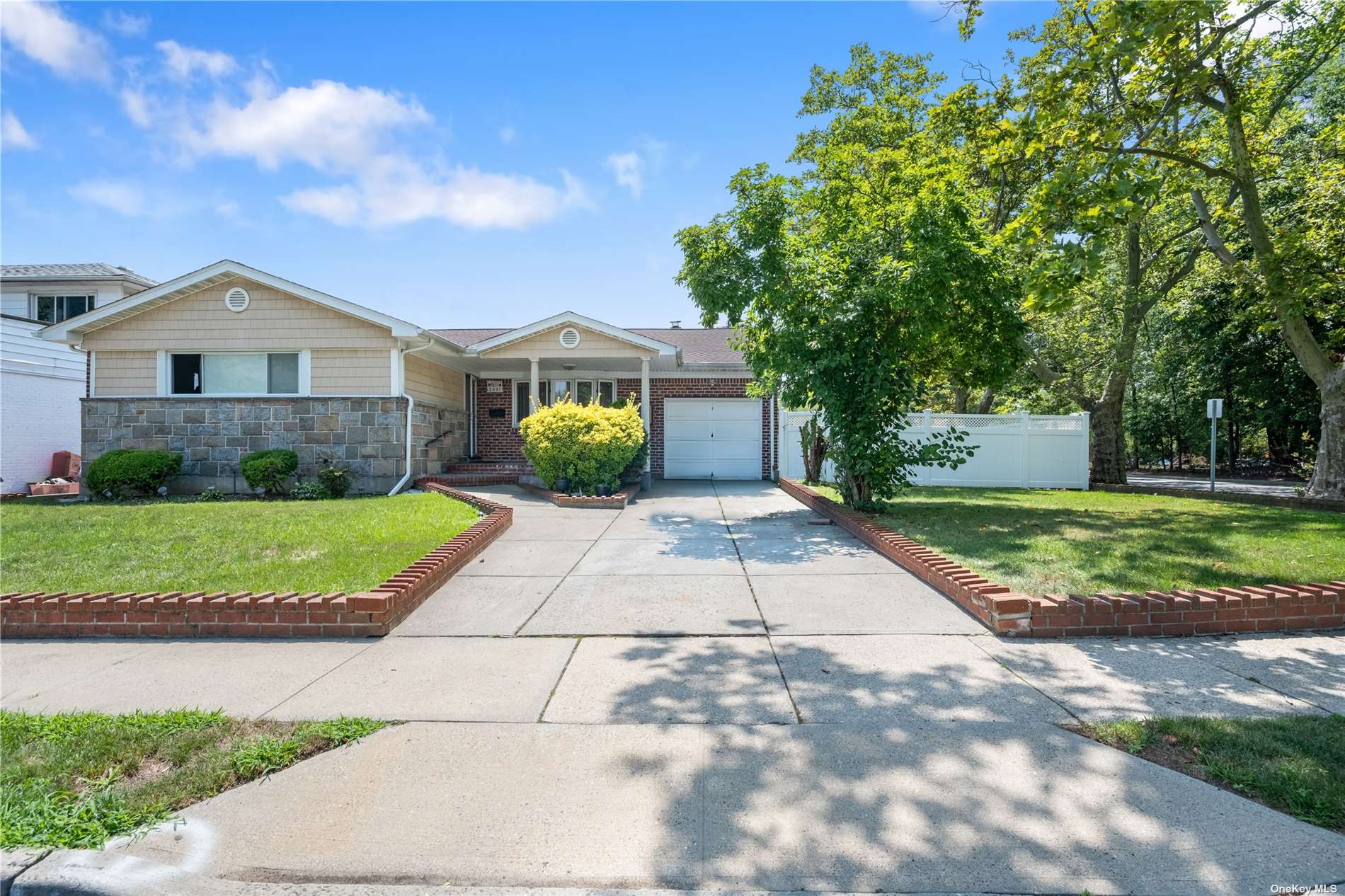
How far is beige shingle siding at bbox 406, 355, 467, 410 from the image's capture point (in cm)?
1384

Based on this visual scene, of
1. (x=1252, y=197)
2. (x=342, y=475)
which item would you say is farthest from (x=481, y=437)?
(x=1252, y=197)

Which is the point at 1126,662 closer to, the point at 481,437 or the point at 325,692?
the point at 325,692

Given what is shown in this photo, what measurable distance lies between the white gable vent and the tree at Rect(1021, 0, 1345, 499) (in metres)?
13.5

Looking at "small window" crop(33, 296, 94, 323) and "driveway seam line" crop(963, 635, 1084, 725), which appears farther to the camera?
"small window" crop(33, 296, 94, 323)

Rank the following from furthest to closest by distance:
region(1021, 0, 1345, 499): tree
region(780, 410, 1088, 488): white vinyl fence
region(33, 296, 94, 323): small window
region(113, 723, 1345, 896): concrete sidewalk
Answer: region(33, 296, 94, 323): small window → region(780, 410, 1088, 488): white vinyl fence → region(1021, 0, 1345, 499): tree → region(113, 723, 1345, 896): concrete sidewalk

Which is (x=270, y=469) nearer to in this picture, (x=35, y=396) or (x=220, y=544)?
(x=220, y=544)

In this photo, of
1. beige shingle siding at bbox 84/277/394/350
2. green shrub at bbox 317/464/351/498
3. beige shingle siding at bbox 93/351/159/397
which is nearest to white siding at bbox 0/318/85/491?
beige shingle siding at bbox 93/351/159/397

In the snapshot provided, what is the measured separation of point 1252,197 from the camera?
11.7 meters

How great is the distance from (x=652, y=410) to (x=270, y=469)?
8477 millimetres

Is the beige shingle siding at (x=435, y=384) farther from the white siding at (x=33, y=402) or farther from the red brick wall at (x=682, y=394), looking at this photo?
the white siding at (x=33, y=402)

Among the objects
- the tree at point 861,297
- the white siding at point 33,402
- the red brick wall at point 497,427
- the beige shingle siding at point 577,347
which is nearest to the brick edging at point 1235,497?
the tree at point 861,297

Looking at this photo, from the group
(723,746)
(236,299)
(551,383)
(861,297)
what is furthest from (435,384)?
(723,746)

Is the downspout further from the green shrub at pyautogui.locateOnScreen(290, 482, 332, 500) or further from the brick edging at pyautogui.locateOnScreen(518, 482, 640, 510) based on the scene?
the brick edging at pyautogui.locateOnScreen(518, 482, 640, 510)

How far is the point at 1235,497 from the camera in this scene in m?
13.0
